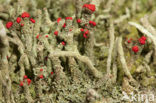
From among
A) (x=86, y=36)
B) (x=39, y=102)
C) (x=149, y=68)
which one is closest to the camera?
(x=39, y=102)

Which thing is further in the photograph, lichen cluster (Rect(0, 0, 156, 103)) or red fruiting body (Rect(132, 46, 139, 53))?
red fruiting body (Rect(132, 46, 139, 53))

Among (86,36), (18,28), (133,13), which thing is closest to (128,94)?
(86,36)

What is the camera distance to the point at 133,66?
91.1 inches

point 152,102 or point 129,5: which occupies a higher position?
point 129,5

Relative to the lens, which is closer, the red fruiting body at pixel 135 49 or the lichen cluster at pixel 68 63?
the lichen cluster at pixel 68 63

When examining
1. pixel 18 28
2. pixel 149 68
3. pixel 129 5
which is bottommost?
pixel 149 68

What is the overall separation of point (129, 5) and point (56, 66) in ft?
7.26

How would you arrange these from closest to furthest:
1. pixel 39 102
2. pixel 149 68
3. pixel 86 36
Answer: pixel 39 102
pixel 86 36
pixel 149 68

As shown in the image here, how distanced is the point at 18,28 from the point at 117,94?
4.37 ft

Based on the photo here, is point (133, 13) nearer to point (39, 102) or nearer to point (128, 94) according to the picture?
point (128, 94)

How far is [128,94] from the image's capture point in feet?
6.64

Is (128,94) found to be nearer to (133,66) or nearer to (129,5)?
(133,66)

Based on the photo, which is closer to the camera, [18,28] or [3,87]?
[3,87]

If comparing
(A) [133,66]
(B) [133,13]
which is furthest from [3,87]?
(B) [133,13]
